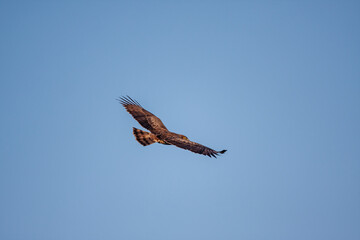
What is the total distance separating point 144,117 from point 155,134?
2127 millimetres

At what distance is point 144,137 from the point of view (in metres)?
21.0

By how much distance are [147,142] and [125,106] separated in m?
3.53

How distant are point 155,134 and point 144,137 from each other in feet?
1.67

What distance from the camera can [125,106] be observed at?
23.7 metres

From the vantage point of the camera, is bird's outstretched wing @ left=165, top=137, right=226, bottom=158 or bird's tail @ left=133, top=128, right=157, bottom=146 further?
bird's tail @ left=133, top=128, right=157, bottom=146

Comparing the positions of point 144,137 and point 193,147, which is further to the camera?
point 144,137

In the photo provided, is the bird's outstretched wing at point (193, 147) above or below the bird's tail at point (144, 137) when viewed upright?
below

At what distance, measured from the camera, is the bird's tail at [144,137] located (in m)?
20.9

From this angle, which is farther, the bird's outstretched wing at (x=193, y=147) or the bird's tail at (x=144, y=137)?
the bird's tail at (x=144, y=137)

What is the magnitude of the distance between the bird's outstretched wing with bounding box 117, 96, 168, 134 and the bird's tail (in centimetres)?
28

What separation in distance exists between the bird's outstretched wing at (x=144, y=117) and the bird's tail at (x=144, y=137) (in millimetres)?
278

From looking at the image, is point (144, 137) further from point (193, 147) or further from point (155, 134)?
point (193, 147)

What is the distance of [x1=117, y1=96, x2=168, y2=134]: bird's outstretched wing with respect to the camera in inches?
854

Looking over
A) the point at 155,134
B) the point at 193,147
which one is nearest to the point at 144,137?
the point at 155,134
